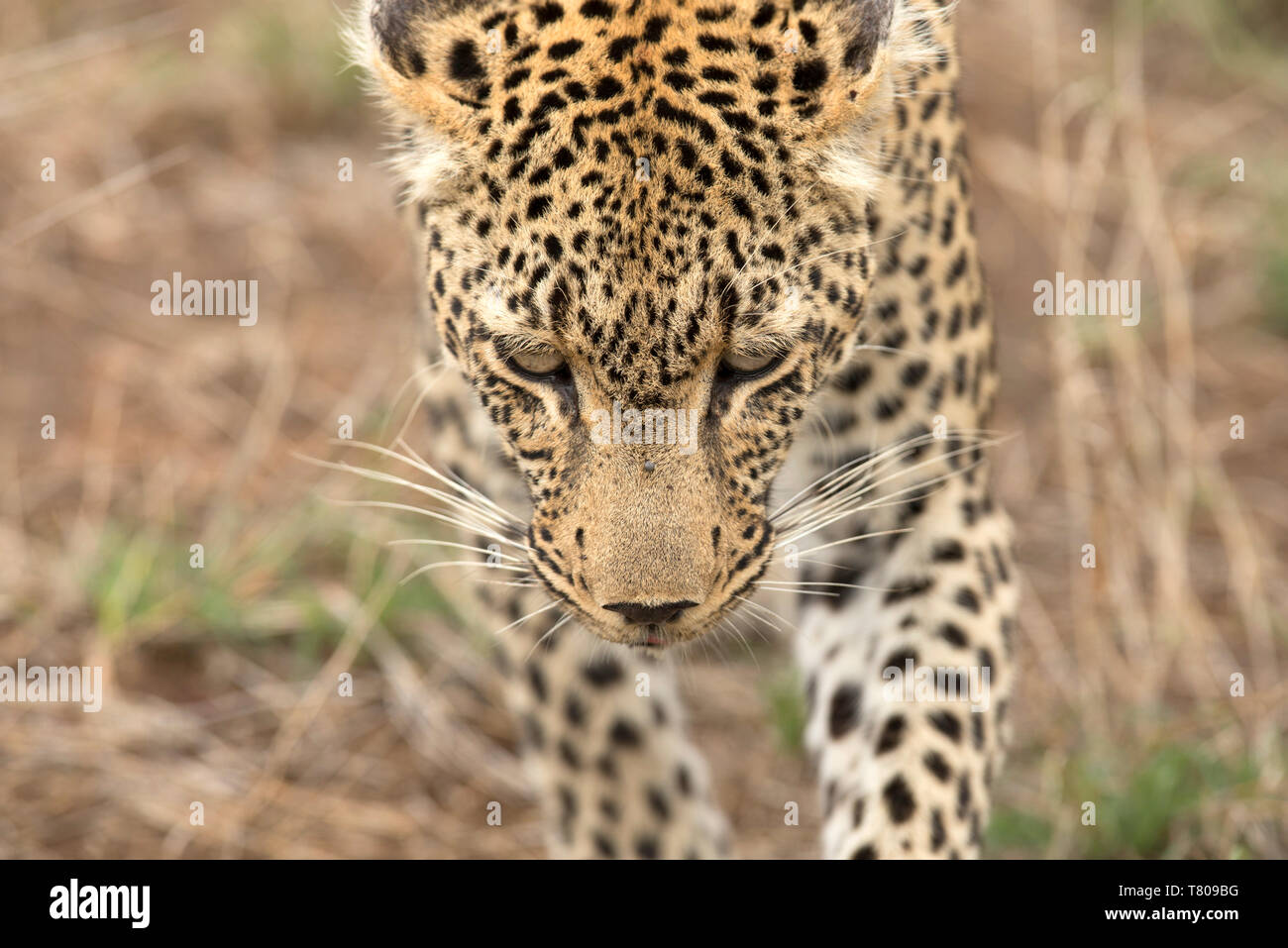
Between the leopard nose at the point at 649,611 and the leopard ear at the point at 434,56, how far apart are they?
1.33 metres

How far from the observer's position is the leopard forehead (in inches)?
173

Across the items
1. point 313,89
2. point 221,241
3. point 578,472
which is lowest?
point 578,472

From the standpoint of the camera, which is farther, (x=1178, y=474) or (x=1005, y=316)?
(x=1005, y=316)

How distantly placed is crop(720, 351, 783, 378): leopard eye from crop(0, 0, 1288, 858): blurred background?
1.81 meters

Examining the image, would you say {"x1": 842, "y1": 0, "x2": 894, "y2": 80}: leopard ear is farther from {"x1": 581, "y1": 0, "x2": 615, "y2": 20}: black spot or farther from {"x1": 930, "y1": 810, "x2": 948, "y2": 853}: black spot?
{"x1": 930, "y1": 810, "x2": 948, "y2": 853}: black spot

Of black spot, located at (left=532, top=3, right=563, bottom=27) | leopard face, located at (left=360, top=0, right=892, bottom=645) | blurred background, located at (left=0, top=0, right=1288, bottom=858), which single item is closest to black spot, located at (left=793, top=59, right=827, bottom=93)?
leopard face, located at (left=360, top=0, right=892, bottom=645)

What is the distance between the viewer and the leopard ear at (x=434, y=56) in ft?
15.2

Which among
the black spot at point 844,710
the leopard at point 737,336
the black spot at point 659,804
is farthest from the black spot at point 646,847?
the black spot at point 844,710

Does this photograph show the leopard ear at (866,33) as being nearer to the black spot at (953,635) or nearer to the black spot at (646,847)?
the black spot at (953,635)

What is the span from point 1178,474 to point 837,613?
10.1 ft
